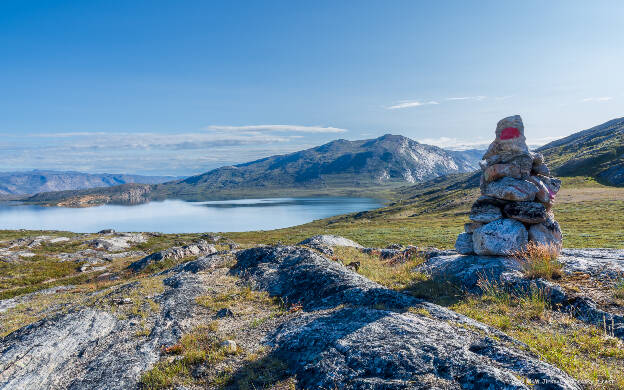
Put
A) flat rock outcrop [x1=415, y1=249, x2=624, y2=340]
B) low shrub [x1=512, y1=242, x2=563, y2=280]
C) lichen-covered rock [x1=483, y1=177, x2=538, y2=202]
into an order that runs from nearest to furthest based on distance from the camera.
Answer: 1. flat rock outcrop [x1=415, y1=249, x2=624, y2=340]
2. low shrub [x1=512, y1=242, x2=563, y2=280]
3. lichen-covered rock [x1=483, y1=177, x2=538, y2=202]

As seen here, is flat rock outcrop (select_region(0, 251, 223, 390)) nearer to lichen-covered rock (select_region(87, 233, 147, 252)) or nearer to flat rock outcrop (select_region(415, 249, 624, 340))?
flat rock outcrop (select_region(415, 249, 624, 340))

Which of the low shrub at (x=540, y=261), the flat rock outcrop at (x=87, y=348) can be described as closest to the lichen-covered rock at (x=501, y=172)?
the low shrub at (x=540, y=261)

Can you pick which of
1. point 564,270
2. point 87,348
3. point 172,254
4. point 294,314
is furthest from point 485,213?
point 172,254

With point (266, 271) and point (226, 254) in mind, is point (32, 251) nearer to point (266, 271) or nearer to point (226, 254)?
point (226, 254)

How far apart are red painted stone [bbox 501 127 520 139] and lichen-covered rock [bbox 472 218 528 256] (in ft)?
16.2

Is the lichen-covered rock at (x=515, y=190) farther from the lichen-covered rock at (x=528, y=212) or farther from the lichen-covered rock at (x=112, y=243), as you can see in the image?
the lichen-covered rock at (x=112, y=243)

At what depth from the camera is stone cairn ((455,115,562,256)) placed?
1578 cm

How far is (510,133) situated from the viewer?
17500mm

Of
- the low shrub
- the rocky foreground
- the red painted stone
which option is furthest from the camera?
the red painted stone

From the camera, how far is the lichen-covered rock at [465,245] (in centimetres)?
1769

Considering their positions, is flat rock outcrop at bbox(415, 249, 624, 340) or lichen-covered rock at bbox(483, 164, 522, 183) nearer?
flat rock outcrop at bbox(415, 249, 624, 340)

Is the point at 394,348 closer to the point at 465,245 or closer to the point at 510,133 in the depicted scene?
the point at 465,245

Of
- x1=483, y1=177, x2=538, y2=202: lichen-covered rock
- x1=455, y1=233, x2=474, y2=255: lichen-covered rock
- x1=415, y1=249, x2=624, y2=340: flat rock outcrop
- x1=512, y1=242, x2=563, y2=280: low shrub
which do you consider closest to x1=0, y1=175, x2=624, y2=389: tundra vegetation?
x1=512, y1=242, x2=563, y2=280: low shrub

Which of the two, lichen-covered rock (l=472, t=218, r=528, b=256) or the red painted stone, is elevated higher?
the red painted stone
